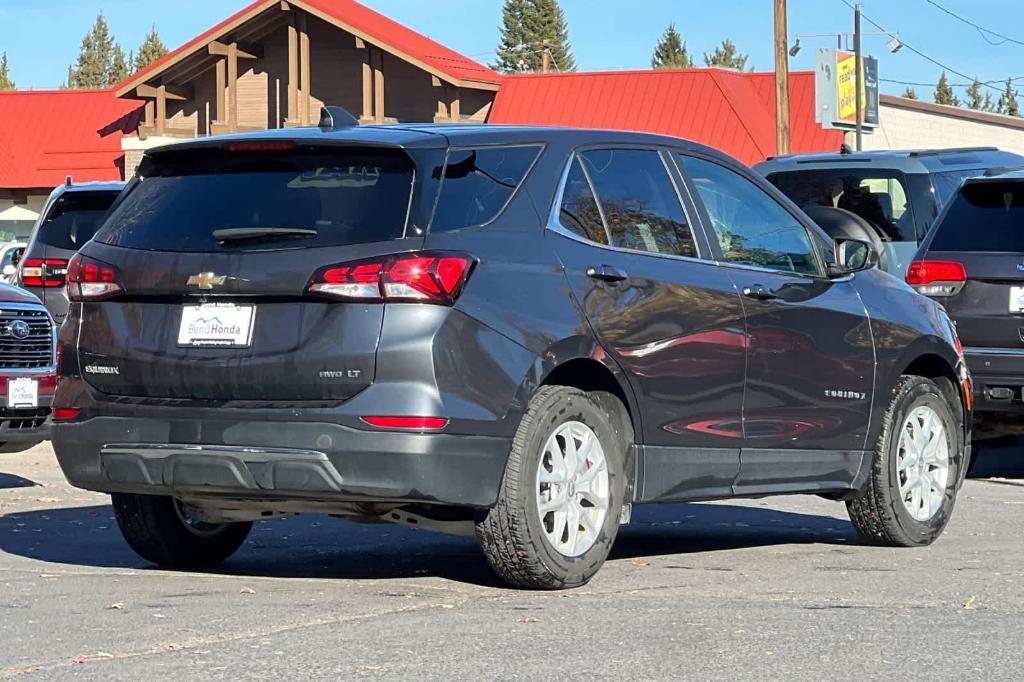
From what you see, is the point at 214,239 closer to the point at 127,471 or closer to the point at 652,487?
the point at 127,471

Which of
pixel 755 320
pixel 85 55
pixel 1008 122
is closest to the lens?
pixel 755 320

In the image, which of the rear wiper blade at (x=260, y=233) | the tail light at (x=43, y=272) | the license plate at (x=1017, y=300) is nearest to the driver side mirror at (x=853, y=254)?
the rear wiper blade at (x=260, y=233)

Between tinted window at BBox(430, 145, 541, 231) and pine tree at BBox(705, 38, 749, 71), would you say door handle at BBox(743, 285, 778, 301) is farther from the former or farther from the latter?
pine tree at BBox(705, 38, 749, 71)

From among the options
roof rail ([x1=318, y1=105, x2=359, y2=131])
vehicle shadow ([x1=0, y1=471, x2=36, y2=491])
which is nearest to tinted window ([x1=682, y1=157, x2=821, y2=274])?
roof rail ([x1=318, y1=105, x2=359, y2=131])

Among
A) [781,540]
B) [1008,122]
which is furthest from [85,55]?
[781,540]

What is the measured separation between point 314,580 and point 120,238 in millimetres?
1536

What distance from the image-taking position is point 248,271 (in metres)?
6.96

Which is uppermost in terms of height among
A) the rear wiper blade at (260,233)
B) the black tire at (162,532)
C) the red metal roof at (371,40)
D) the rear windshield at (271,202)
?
the red metal roof at (371,40)

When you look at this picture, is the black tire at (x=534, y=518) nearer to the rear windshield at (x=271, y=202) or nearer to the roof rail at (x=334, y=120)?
the rear windshield at (x=271, y=202)

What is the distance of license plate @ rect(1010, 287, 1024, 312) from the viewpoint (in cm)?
1187

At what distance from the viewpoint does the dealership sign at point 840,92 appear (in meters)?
50.2

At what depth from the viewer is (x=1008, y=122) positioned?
191 ft

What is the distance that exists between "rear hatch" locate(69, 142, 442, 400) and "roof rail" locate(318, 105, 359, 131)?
419 mm

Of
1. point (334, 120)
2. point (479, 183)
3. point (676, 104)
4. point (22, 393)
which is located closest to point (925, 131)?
point (676, 104)
